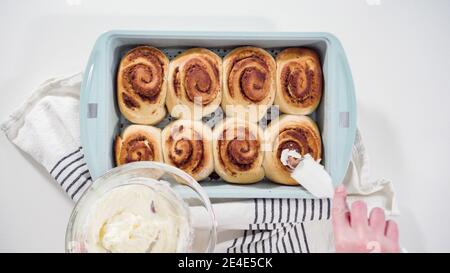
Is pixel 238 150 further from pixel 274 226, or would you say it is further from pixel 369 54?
pixel 369 54

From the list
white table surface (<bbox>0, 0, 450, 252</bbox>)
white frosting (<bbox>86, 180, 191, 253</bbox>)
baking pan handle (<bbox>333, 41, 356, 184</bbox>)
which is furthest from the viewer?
white table surface (<bbox>0, 0, 450, 252</bbox>)

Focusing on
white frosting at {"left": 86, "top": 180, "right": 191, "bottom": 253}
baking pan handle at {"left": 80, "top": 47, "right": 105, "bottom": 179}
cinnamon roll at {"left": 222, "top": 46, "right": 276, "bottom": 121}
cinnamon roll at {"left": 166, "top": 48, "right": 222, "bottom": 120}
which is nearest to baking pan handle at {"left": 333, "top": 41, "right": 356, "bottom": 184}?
cinnamon roll at {"left": 222, "top": 46, "right": 276, "bottom": 121}

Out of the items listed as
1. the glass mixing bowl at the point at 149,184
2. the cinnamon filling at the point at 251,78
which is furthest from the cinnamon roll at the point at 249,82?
the glass mixing bowl at the point at 149,184

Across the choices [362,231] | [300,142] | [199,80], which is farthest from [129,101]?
[362,231]

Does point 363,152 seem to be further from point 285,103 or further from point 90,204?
point 90,204

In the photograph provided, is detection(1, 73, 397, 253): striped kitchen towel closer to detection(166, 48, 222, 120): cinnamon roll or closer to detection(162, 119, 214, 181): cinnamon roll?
detection(162, 119, 214, 181): cinnamon roll
